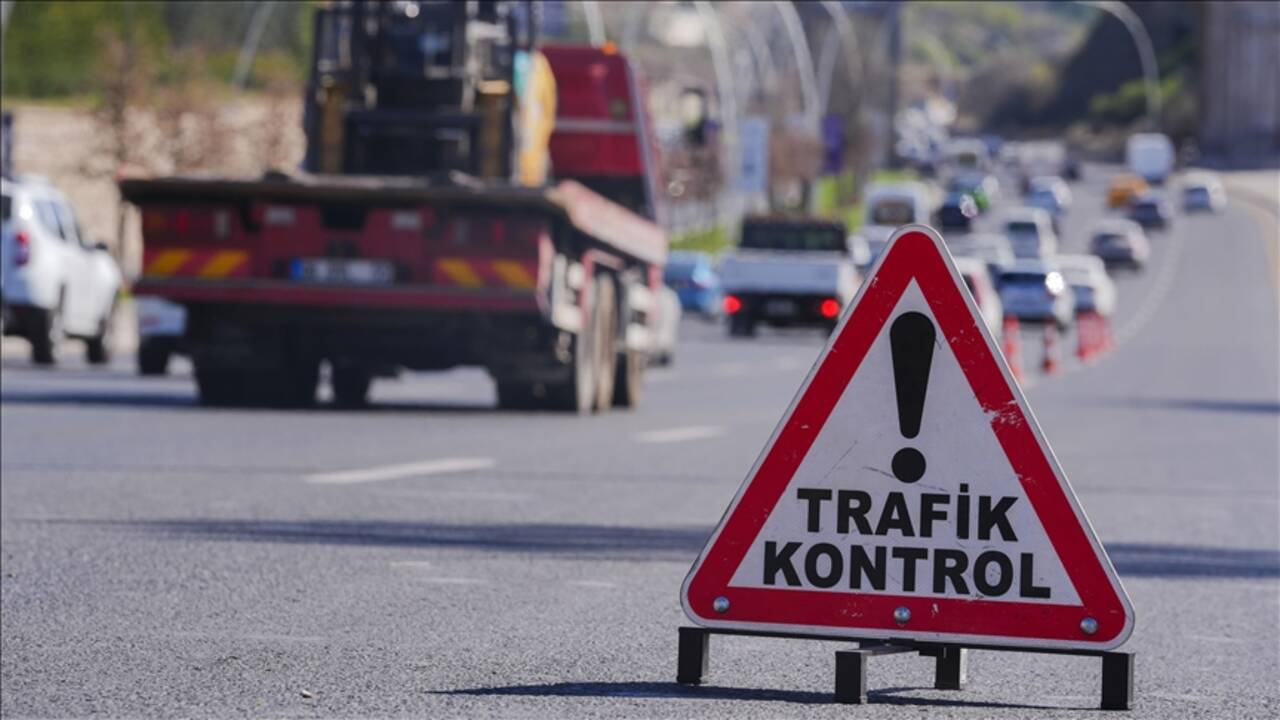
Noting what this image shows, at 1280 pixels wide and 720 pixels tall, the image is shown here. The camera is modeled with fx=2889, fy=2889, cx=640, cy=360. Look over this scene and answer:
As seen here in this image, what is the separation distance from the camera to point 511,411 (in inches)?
886

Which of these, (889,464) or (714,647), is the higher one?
(889,464)

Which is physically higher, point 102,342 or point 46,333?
point 46,333

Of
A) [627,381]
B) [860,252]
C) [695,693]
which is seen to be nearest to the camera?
[695,693]

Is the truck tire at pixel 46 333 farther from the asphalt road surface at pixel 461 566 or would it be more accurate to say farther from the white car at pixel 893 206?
the white car at pixel 893 206

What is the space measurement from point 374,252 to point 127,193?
176cm

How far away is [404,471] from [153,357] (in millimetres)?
12894

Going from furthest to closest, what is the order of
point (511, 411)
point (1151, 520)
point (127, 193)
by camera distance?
1. point (511, 411)
2. point (127, 193)
3. point (1151, 520)

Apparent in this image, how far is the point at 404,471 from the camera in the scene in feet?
50.6

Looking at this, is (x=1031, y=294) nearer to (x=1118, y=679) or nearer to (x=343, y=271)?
(x=343, y=271)

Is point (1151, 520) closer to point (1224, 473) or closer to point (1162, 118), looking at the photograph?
point (1224, 473)

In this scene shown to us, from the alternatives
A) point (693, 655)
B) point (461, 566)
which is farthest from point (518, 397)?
point (693, 655)

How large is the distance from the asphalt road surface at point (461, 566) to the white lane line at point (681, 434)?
84mm

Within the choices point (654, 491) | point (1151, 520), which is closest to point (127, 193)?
point (654, 491)

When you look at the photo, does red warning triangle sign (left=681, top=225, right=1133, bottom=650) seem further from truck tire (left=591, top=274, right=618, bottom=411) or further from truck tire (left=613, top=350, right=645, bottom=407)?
truck tire (left=613, top=350, right=645, bottom=407)
